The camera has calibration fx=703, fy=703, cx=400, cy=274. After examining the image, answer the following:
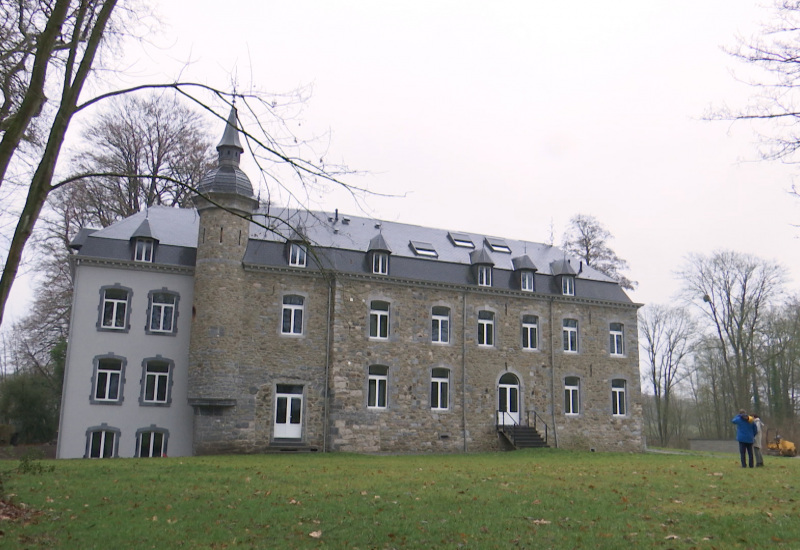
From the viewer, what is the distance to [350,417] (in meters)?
23.7

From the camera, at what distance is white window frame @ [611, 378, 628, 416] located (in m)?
28.5

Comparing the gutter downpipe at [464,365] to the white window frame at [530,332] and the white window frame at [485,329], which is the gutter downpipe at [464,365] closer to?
the white window frame at [485,329]

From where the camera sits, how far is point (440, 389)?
25.7 meters

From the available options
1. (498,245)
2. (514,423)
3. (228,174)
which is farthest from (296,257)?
(514,423)

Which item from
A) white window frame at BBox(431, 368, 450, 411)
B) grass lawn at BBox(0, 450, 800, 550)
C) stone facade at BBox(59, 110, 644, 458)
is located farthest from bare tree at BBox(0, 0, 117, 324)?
white window frame at BBox(431, 368, 450, 411)

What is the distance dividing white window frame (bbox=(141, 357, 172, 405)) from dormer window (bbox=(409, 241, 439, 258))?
10.1 m

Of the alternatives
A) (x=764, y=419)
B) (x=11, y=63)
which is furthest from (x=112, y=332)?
(x=764, y=419)

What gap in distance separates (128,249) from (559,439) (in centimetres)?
1709

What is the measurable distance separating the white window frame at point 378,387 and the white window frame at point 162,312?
6.91 meters

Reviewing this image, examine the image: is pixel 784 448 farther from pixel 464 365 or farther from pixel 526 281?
pixel 464 365

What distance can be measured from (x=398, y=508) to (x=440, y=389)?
1585 cm

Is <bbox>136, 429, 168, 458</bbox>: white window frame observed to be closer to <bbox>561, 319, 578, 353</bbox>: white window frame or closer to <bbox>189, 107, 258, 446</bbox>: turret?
<bbox>189, 107, 258, 446</bbox>: turret

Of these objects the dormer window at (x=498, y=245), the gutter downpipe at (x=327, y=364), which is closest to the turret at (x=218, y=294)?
the gutter downpipe at (x=327, y=364)

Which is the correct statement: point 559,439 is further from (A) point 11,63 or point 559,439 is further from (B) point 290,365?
(A) point 11,63
